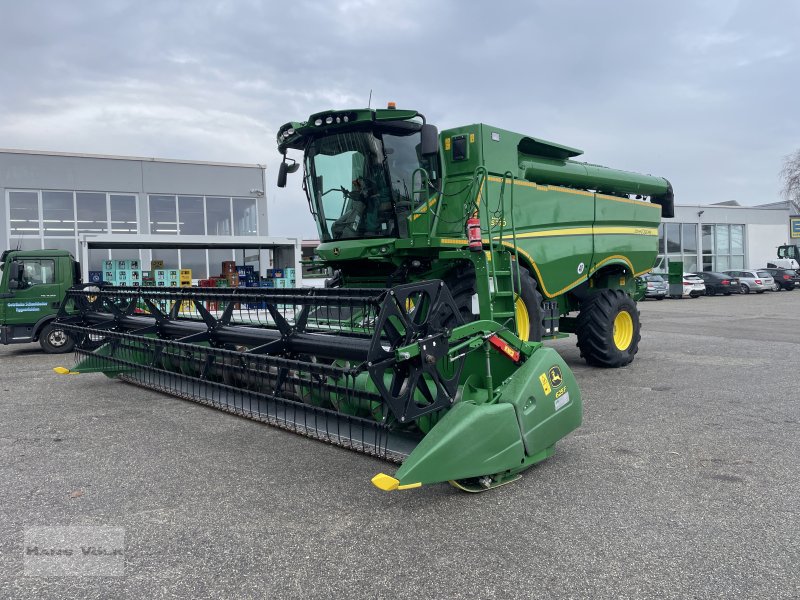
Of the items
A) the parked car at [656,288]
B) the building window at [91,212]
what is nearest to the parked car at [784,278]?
the parked car at [656,288]

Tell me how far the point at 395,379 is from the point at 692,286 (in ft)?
90.8

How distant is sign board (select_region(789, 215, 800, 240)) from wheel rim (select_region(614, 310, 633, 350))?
41.3m

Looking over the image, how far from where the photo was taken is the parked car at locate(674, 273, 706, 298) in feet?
90.2

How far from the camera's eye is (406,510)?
355 centimetres

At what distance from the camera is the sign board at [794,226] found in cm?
4178

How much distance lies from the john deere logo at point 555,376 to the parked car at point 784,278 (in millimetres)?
33418

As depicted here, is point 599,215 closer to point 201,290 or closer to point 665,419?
point 665,419

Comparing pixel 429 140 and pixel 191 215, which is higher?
pixel 191 215

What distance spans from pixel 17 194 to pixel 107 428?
17.0 m

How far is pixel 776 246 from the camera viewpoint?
42.1 m

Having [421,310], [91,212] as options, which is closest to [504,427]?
[421,310]

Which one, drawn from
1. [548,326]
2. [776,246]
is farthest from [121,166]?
[776,246]

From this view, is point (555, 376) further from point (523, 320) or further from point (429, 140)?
point (429, 140)

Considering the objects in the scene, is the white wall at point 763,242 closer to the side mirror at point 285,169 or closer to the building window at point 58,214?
the building window at point 58,214
